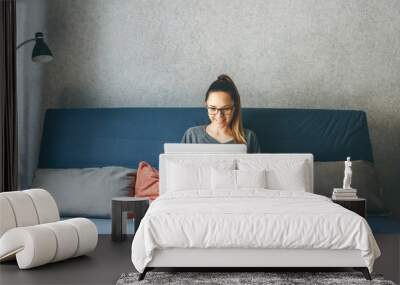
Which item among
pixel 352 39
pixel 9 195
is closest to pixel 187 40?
pixel 352 39

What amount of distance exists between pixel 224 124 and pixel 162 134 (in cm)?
63

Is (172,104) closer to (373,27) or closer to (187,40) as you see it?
(187,40)

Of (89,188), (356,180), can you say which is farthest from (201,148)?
(356,180)

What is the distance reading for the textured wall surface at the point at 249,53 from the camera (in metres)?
6.88

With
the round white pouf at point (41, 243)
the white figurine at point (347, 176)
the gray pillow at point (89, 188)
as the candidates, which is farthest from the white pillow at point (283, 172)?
the round white pouf at point (41, 243)

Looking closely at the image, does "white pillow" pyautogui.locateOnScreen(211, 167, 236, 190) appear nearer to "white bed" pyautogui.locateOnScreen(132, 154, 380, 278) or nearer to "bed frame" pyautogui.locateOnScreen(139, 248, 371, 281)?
"white bed" pyautogui.locateOnScreen(132, 154, 380, 278)

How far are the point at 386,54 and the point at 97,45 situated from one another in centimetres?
287

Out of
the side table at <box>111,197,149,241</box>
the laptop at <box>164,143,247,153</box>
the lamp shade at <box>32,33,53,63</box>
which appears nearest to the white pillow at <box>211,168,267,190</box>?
the laptop at <box>164,143,247,153</box>

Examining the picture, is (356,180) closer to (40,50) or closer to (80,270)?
(80,270)

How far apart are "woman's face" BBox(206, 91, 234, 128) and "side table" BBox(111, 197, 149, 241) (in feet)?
3.73

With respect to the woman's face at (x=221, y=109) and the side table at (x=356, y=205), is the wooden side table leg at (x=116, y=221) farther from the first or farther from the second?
the side table at (x=356, y=205)

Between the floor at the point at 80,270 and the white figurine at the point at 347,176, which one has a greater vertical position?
the white figurine at the point at 347,176

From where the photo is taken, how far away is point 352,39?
22.6 ft

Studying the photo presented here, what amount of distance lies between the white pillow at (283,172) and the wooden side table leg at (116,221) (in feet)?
3.35
